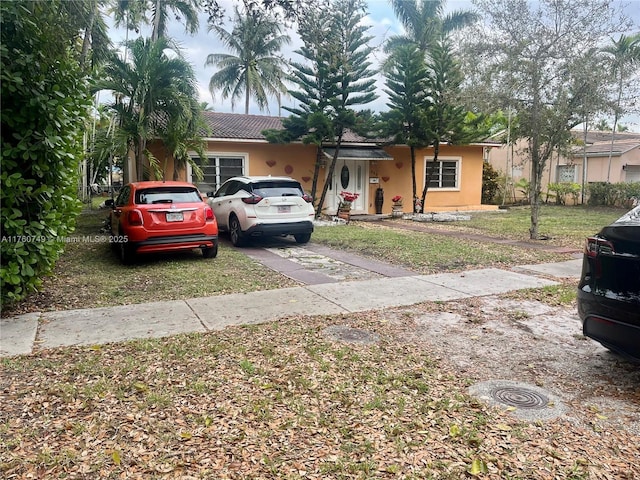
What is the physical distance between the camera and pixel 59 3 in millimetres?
5582

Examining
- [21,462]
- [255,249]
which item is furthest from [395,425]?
[255,249]

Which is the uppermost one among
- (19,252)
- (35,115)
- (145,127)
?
(145,127)

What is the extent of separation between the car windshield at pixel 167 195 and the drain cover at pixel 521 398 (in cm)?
658

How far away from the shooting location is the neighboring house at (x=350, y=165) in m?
17.2

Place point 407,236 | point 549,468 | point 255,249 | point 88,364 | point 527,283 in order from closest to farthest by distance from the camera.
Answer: point 549,468 → point 88,364 → point 527,283 → point 255,249 → point 407,236

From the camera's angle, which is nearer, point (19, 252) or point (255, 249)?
point (19, 252)

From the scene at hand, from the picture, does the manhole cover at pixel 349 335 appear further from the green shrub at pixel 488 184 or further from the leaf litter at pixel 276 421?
the green shrub at pixel 488 184

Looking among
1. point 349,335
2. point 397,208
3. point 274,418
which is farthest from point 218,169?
point 274,418

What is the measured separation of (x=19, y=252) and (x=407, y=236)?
31.2ft

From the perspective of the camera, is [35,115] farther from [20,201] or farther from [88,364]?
[88,364]

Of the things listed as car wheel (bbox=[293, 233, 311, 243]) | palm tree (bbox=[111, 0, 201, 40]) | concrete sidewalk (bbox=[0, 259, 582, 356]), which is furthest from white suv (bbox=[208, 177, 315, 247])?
Answer: palm tree (bbox=[111, 0, 201, 40])


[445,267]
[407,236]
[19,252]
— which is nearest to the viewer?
[19,252]

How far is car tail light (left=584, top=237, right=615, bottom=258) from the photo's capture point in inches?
147

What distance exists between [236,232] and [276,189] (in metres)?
1.46
